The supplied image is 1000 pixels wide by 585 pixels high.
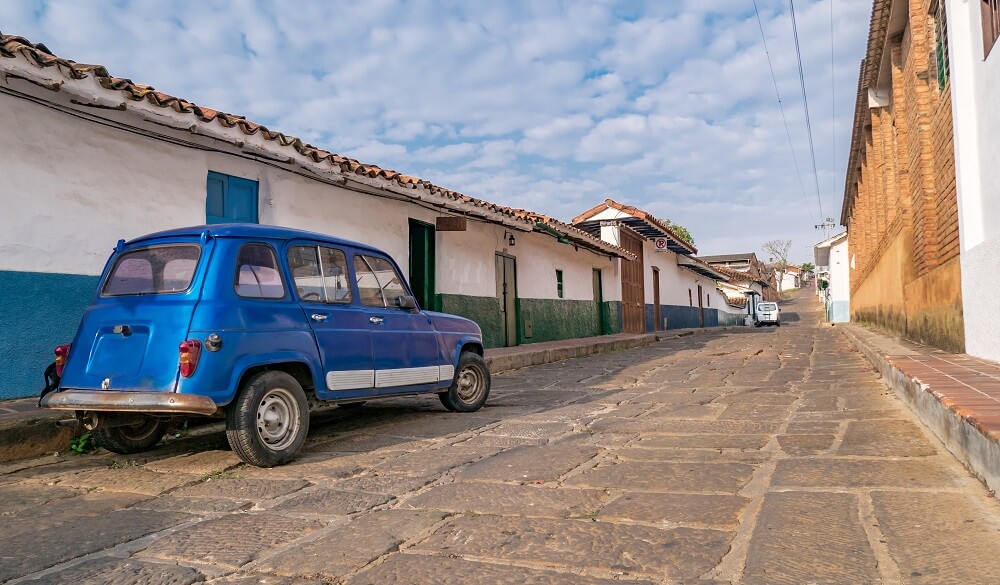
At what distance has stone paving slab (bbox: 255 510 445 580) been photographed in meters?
2.64

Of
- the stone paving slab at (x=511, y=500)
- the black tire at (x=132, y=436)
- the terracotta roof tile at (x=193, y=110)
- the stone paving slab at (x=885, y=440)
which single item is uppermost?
the terracotta roof tile at (x=193, y=110)

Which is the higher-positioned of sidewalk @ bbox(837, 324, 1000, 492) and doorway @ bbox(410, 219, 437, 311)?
doorway @ bbox(410, 219, 437, 311)

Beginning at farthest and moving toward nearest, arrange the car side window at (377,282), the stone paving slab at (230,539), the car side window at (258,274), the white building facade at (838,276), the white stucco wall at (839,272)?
1. the white stucco wall at (839,272)
2. the white building facade at (838,276)
3. the car side window at (377,282)
4. the car side window at (258,274)
5. the stone paving slab at (230,539)

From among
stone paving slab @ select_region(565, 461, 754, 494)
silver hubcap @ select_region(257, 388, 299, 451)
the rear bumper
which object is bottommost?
stone paving slab @ select_region(565, 461, 754, 494)

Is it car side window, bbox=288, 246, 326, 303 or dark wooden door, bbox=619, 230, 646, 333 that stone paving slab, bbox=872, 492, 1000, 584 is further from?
dark wooden door, bbox=619, 230, 646, 333

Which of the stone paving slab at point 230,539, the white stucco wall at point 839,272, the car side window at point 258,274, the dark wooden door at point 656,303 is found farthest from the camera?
the white stucco wall at point 839,272

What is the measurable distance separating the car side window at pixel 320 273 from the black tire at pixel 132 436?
4.58 feet

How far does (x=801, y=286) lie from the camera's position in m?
104

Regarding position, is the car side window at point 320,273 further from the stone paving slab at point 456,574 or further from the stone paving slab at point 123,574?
the stone paving slab at point 456,574

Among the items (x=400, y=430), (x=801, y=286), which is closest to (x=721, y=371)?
(x=400, y=430)

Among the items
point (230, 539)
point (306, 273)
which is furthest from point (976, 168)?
point (230, 539)

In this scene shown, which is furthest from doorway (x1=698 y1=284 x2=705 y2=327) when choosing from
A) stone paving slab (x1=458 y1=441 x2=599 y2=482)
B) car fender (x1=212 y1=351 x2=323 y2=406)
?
car fender (x1=212 y1=351 x2=323 y2=406)

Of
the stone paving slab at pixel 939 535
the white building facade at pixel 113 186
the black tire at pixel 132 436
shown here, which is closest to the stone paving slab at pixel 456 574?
the stone paving slab at pixel 939 535

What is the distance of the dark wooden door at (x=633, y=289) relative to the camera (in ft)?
78.3
